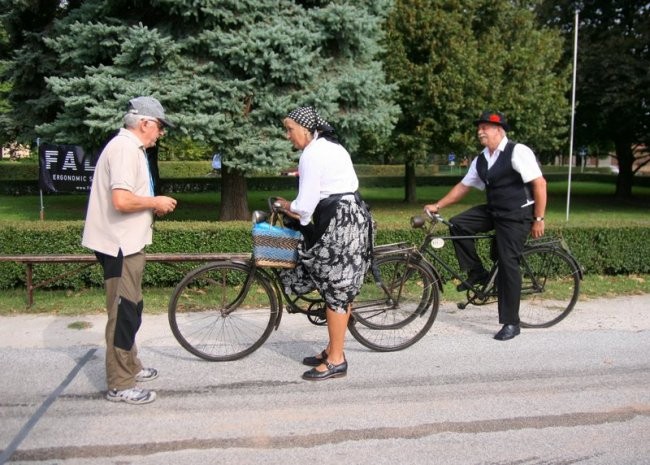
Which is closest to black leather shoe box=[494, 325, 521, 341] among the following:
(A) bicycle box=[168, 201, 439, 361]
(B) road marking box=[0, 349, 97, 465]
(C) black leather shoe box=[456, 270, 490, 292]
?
(C) black leather shoe box=[456, 270, 490, 292]

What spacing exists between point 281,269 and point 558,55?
1945cm

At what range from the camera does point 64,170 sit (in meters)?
14.1

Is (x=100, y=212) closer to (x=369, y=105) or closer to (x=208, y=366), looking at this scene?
(x=208, y=366)

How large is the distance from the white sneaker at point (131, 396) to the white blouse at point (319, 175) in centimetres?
151

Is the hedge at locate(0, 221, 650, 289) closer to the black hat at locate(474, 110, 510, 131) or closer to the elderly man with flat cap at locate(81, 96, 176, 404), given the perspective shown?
the black hat at locate(474, 110, 510, 131)

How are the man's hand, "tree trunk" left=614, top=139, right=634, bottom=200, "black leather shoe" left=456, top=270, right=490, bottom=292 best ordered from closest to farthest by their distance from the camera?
1. the man's hand
2. "black leather shoe" left=456, top=270, right=490, bottom=292
3. "tree trunk" left=614, top=139, right=634, bottom=200

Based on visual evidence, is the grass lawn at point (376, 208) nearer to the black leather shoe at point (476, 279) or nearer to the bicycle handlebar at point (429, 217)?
the black leather shoe at point (476, 279)

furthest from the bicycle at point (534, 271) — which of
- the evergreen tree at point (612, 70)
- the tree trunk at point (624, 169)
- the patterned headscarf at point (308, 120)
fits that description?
the tree trunk at point (624, 169)

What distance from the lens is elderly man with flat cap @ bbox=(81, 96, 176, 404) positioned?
152 inches

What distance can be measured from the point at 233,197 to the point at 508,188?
920 cm

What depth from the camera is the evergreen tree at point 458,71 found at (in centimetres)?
1773

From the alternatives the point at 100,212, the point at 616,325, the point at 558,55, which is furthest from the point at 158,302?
the point at 558,55

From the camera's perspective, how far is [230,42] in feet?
34.9

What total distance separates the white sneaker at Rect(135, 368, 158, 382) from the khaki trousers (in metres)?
0.34
